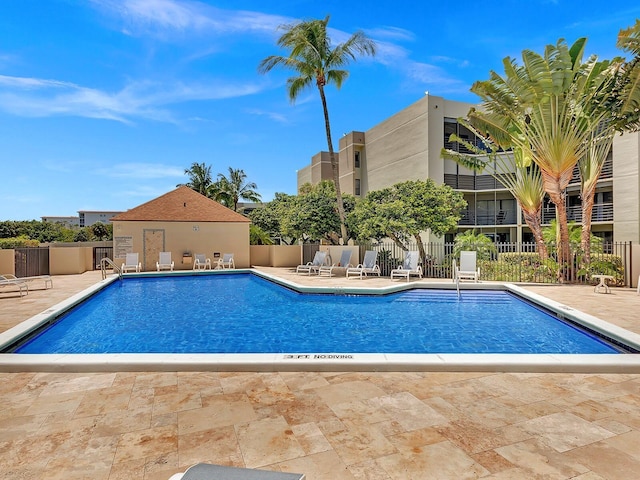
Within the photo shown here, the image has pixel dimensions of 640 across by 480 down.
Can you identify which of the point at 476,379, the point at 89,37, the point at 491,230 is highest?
the point at 89,37

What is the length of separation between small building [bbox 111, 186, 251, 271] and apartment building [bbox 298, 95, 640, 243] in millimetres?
12009

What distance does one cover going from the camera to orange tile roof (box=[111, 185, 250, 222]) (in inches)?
843

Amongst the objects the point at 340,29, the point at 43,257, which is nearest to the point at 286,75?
the point at 340,29

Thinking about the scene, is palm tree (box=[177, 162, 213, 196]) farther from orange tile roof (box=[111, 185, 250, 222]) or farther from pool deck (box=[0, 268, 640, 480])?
pool deck (box=[0, 268, 640, 480])

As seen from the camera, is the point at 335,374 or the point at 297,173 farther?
the point at 297,173

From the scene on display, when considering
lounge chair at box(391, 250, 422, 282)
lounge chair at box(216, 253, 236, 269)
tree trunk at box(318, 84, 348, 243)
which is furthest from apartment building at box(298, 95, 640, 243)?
lounge chair at box(216, 253, 236, 269)

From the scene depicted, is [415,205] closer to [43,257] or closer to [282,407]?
[282,407]

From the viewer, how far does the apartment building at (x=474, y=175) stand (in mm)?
19984

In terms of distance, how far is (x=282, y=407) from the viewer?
3.59m

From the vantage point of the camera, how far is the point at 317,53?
1756 centimetres

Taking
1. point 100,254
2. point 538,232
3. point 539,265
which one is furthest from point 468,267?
point 100,254

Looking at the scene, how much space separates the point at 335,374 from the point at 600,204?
2416 cm

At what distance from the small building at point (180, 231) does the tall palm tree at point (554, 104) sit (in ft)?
49.8

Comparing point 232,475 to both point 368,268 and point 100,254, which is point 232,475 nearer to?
point 368,268
